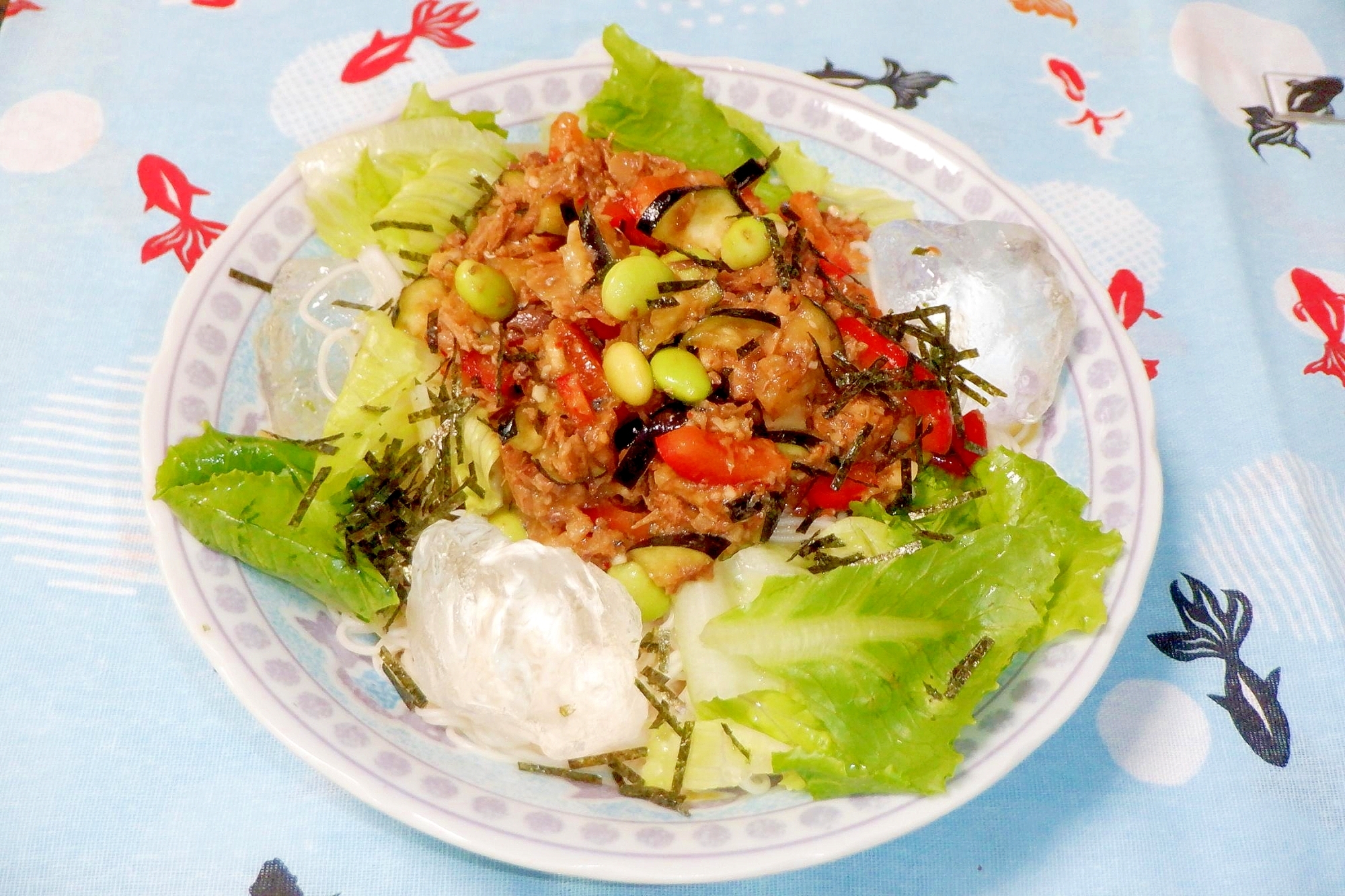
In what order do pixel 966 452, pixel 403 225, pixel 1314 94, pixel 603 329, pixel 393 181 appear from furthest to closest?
pixel 1314 94 → pixel 393 181 → pixel 403 225 → pixel 966 452 → pixel 603 329

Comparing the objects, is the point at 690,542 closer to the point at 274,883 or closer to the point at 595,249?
the point at 595,249

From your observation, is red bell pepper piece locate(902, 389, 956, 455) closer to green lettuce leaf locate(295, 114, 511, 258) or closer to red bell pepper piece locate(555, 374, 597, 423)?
red bell pepper piece locate(555, 374, 597, 423)

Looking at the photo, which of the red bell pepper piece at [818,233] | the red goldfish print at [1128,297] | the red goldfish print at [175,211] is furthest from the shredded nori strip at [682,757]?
the red goldfish print at [175,211]

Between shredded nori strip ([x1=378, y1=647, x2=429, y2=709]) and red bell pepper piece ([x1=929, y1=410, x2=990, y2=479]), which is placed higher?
red bell pepper piece ([x1=929, y1=410, x2=990, y2=479])

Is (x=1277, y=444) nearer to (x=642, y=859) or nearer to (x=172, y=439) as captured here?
(x=642, y=859)

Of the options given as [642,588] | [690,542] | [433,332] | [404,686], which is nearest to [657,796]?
[642,588]

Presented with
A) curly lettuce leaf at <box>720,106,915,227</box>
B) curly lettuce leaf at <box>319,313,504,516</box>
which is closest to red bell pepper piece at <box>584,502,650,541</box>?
curly lettuce leaf at <box>319,313,504,516</box>
